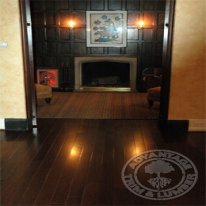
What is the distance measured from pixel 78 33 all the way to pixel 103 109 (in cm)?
263

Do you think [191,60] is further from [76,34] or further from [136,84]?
[76,34]

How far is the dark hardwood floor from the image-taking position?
240cm

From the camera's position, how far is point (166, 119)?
4051mm

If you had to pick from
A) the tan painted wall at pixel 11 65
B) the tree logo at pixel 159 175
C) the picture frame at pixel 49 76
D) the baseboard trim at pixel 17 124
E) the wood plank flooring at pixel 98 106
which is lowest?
the tree logo at pixel 159 175

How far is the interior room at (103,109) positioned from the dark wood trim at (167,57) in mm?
13

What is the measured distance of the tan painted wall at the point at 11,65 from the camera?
368 cm

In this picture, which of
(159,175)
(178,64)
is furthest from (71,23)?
(159,175)

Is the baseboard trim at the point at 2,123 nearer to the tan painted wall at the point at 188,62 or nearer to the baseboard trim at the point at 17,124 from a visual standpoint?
the baseboard trim at the point at 17,124

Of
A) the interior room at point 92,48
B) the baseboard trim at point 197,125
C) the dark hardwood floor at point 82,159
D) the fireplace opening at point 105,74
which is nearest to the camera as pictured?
the dark hardwood floor at point 82,159

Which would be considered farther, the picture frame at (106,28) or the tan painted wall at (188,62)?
Result: the picture frame at (106,28)

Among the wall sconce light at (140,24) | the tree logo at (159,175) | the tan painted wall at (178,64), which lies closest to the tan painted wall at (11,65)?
the tan painted wall at (178,64)

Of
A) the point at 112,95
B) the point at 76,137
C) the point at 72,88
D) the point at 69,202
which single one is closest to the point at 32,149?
the point at 76,137

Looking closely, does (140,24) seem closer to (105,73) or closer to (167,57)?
(105,73)

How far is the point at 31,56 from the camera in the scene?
394cm
